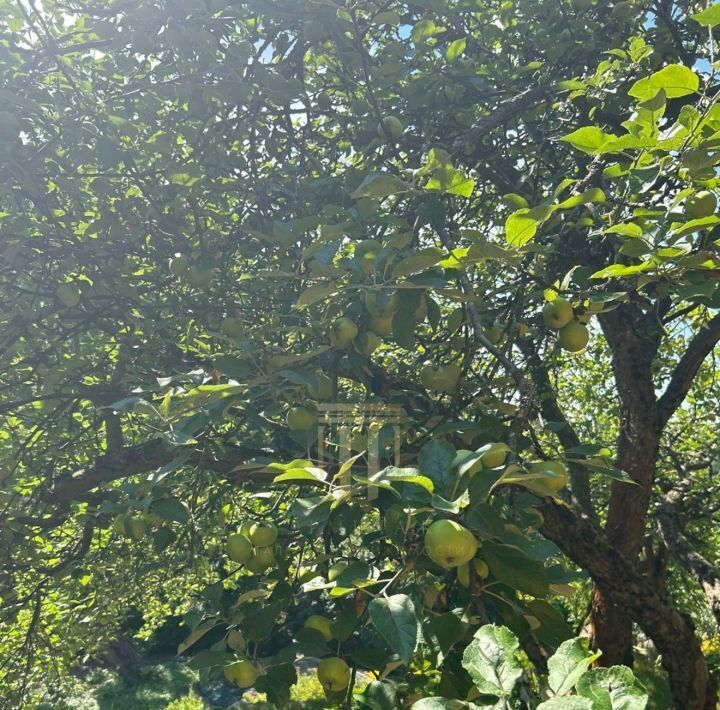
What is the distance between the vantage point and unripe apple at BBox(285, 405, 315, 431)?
2.21 metres

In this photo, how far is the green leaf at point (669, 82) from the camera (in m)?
1.54

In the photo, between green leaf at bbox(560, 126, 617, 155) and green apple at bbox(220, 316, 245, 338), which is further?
green apple at bbox(220, 316, 245, 338)

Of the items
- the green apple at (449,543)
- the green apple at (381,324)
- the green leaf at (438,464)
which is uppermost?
the green apple at (381,324)

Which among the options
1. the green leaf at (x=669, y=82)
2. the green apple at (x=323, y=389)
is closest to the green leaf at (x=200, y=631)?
the green apple at (x=323, y=389)

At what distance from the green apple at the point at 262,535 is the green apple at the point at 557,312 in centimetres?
103

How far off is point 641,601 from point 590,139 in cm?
269

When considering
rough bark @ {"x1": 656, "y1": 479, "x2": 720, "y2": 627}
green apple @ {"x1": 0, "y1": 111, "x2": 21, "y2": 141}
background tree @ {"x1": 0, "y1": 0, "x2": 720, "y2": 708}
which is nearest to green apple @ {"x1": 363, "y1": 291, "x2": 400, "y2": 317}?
background tree @ {"x1": 0, "y1": 0, "x2": 720, "y2": 708}

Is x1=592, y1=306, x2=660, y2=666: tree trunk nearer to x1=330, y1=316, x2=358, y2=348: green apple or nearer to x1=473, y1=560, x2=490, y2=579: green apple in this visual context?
x1=330, y1=316, x2=358, y2=348: green apple

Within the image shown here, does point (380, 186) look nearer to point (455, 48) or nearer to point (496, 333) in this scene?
point (496, 333)

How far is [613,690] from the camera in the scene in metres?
0.95

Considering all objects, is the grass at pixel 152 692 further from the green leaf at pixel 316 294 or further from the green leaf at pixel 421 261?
the green leaf at pixel 421 261

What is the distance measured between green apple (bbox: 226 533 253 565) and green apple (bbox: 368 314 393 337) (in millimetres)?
729

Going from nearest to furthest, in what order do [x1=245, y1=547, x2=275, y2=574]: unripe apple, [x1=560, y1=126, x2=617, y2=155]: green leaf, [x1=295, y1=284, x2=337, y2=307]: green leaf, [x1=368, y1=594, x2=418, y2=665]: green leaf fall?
1. [x1=368, y1=594, x2=418, y2=665]: green leaf
2. [x1=560, y1=126, x2=617, y2=155]: green leaf
3. [x1=295, y1=284, x2=337, y2=307]: green leaf
4. [x1=245, y1=547, x2=275, y2=574]: unripe apple

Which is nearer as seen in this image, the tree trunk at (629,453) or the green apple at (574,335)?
the green apple at (574,335)
